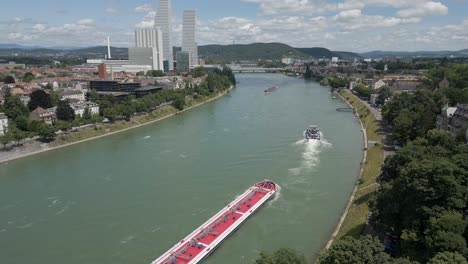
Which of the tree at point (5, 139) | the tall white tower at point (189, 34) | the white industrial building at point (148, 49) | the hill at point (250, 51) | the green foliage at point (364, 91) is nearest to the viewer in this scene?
the tree at point (5, 139)

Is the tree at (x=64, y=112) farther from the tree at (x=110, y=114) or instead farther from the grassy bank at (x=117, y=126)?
the tree at (x=110, y=114)

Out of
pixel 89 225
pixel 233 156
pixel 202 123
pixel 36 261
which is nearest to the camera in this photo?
pixel 36 261

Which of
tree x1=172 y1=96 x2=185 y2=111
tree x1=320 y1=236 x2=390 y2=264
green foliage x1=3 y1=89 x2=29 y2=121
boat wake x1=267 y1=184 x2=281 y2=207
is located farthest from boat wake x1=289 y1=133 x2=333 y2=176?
green foliage x1=3 y1=89 x2=29 y2=121

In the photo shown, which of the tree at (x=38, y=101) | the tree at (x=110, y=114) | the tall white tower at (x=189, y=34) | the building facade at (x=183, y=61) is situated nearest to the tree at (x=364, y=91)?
the tree at (x=110, y=114)

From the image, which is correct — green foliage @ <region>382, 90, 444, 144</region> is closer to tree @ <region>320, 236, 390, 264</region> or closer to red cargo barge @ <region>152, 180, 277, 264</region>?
red cargo barge @ <region>152, 180, 277, 264</region>

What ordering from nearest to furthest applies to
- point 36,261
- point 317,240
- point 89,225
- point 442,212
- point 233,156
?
1. point 442,212
2. point 36,261
3. point 317,240
4. point 89,225
5. point 233,156

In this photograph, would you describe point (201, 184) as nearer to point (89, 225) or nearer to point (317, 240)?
point (89, 225)

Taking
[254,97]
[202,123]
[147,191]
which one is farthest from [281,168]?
[254,97]
